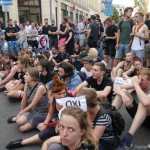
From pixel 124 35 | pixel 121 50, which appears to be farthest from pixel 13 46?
pixel 124 35

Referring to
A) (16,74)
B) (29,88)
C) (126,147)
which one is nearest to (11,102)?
(16,74)

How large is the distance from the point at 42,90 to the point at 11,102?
7.04 ft

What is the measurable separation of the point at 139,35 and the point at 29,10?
18254 millimetres

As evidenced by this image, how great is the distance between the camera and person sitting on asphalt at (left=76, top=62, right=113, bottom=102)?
14.1 feet

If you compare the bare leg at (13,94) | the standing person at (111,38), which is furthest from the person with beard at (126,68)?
the standing person at (111,38)

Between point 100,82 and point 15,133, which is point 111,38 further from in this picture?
point 15,133

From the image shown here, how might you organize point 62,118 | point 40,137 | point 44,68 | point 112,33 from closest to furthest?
point 62,118 → point 40,137 → point 44,68 → point 112,33

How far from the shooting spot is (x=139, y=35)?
6582 millimetres

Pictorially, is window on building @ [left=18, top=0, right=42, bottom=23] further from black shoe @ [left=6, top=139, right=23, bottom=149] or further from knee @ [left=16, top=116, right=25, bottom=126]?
black shoe @ [left=6, top=139, right=23, bottom=149]

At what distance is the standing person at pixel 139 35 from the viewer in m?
6.54

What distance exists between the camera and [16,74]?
6895 millimetres

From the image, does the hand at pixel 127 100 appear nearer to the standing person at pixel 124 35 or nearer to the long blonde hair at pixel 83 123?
the long blonde hair at pixel 83 123

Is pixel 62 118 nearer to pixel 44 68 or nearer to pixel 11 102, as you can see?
pixel 44 68

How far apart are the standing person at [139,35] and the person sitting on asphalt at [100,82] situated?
2.53 meters
